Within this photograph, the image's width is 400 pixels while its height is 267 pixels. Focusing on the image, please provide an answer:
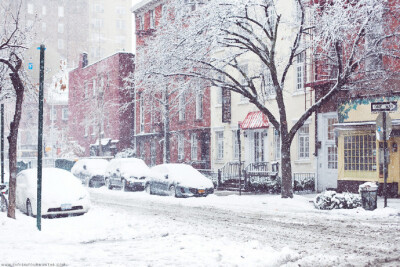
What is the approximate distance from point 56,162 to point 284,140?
29.4 meters

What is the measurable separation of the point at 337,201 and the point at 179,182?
25.4 ft

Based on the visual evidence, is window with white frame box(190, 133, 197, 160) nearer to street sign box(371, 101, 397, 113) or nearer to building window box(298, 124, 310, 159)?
building window box(298, 124, 310, 159)

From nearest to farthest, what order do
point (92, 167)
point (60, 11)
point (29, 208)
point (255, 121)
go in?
point (29, 208) < point (255, 121) < point (92, 167) < point (60, 11)

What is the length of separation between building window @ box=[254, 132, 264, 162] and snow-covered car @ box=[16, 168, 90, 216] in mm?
15402

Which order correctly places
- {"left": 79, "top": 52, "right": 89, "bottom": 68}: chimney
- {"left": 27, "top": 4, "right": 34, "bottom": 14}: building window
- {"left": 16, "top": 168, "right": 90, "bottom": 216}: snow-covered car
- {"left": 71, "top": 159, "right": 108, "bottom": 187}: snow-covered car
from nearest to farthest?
{"left": 16, "top": 168, "right": 90, "bottom": 216}: snow-covered car
{"left": 71, "top": 159, "right": 108, "bottom": 187}: snow-covered car
{"left": 79, "top": 52, "right": 89, "bottom": 68}: chimney
{"left": 27, "top": 4, "right": 34, "bottom": 14}: building window

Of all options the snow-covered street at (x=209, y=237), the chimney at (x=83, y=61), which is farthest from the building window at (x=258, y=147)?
the chimney at (x=83, y=61)

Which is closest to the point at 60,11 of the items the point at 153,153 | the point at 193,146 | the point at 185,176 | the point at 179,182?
the point at 153,153

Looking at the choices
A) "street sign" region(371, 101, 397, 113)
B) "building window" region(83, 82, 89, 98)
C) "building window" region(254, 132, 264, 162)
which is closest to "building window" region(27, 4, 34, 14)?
"building window" region(83, 82, 89, 98)

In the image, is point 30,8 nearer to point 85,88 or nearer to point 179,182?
point 85,88

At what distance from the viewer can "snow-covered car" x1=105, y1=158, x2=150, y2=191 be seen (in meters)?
27.8

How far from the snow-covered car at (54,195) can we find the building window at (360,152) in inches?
497

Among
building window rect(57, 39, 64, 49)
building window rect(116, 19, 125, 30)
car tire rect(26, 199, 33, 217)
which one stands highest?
building window rect(116, 19, 125, 30)

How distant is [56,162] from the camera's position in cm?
4628

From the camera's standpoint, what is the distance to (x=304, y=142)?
27969 millimetres
